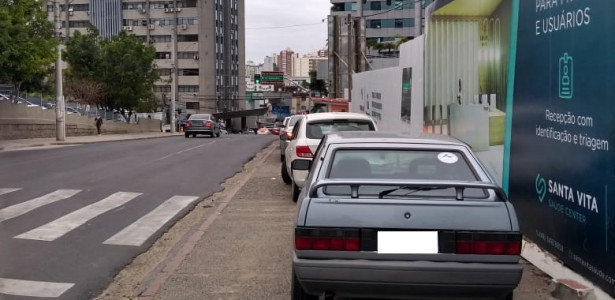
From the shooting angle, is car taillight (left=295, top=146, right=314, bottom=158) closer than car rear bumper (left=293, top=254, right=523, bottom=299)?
No

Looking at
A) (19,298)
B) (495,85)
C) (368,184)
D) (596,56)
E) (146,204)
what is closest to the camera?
(368,184)

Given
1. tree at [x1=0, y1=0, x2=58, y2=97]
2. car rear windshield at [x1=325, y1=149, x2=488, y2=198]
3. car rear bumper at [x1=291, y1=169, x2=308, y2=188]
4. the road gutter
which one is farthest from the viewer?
tree at [x1=0, y1=0, x2=58, y2=97]

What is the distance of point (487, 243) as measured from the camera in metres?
4.30

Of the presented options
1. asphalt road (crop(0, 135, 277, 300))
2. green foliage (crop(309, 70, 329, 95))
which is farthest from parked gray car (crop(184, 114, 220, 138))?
green foliage (crop(309, 70, 329, 95))

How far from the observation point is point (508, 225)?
4348 millimetres

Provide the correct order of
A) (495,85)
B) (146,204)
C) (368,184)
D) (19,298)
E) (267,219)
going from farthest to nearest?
(146,204) → (267,219) → (495,85) → (19,298) → (368,184)

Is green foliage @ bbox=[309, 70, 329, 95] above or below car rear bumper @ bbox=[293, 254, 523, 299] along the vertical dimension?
above

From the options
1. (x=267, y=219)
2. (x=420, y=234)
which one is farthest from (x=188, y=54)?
(x=420, y=234)

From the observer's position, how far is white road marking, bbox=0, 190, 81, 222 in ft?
32.3

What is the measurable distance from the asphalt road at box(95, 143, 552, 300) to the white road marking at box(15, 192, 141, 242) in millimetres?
1432

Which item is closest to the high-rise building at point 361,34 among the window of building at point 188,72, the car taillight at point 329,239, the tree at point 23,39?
the tree at point 23,39

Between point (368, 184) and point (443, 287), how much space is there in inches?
34.6

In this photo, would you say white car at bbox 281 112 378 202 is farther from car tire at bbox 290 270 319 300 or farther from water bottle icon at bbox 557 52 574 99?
car tire at bbox 290 270 319 300

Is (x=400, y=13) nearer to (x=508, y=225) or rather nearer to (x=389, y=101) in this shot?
(x=389, y=101)
